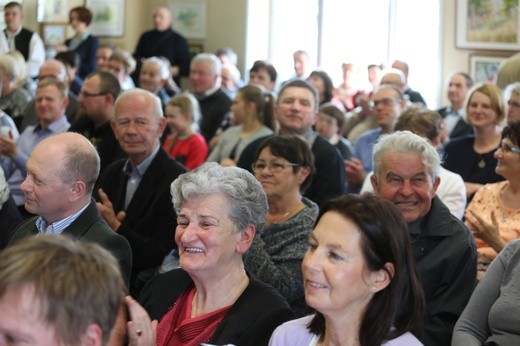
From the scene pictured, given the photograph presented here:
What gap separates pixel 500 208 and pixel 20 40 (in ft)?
25.5

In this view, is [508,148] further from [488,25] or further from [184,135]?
[488,25]

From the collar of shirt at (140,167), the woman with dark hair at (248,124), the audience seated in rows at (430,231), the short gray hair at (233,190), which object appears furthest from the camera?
the woman with dark hair at (248,124)

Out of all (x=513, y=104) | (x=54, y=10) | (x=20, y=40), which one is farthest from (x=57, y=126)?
(x=54, y=10)

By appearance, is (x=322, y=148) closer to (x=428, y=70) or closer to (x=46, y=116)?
(x=46, y=116)

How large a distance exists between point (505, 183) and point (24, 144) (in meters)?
3.14

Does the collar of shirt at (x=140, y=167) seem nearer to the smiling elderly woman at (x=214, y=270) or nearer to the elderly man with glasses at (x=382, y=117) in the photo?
the smiling elderly woman at (x=214, y=270)

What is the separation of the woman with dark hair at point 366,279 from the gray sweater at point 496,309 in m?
0.48

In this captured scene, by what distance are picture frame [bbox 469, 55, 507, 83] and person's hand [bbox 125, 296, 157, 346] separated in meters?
8.34

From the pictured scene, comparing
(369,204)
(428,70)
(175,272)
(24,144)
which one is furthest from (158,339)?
(428,70)

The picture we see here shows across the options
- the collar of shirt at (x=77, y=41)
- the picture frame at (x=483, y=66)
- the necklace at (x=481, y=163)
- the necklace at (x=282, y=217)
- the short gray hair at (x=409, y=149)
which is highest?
the collar of shirt at (x=77, y=41)

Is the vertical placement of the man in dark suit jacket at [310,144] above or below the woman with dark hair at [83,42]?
below

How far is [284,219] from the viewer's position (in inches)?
147

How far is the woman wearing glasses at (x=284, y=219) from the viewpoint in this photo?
3.46 meters

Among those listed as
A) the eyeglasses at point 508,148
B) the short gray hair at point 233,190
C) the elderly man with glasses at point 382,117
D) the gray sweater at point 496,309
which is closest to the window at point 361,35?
the elderly man with glasses at point 382,117
